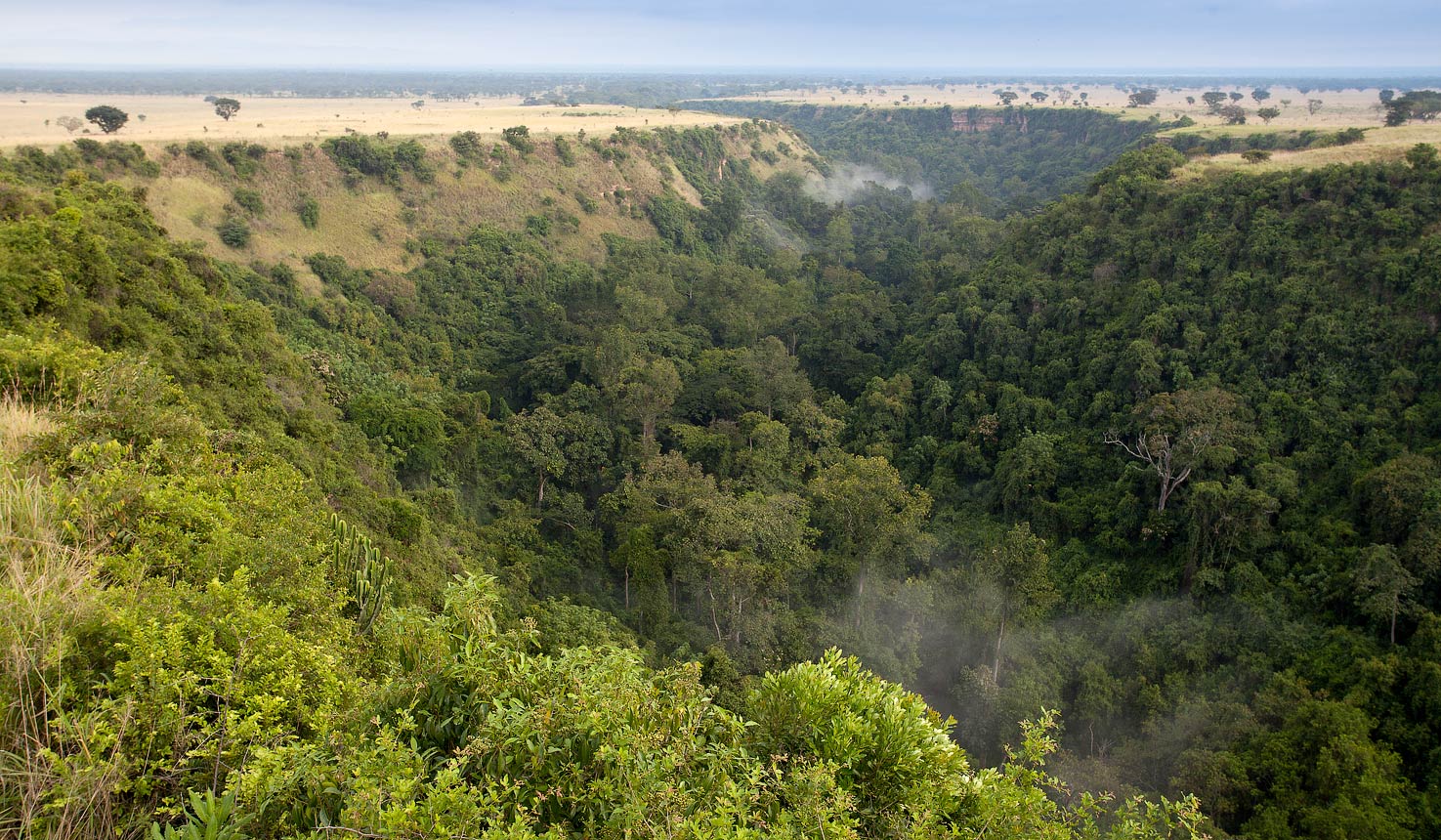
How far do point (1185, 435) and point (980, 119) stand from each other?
369 feet

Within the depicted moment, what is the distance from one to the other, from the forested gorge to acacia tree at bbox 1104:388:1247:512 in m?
0.14

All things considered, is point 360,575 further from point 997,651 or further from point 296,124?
point 296,124

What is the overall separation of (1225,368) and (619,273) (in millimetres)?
28987

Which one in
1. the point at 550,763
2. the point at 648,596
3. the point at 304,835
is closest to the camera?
the point at 304,835

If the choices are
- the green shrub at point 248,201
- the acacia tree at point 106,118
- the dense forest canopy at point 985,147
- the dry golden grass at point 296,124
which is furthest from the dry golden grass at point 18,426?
the dense forest canopy at point 985,147

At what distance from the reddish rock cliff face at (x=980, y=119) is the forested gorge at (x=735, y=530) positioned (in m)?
83.0

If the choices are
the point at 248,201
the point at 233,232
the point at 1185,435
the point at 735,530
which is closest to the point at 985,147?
the point at 1185,435

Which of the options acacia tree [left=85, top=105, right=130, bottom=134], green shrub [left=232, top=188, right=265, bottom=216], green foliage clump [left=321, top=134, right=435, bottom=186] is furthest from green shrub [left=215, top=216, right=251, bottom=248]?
acacia tree [left=85, top=105, right=130, bottom=134]

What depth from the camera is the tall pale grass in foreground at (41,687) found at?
178 inches

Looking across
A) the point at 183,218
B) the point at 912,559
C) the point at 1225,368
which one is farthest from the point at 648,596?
the point at 183,218

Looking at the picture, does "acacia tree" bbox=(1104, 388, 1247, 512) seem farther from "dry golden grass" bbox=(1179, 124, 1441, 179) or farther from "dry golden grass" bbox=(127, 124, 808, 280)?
"dry golden grass" bbox=(127, 124, 808, 280)

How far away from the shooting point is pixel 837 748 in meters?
7.02

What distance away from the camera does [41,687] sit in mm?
5258

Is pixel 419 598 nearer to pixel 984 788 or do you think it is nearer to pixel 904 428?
pixel 984 788
